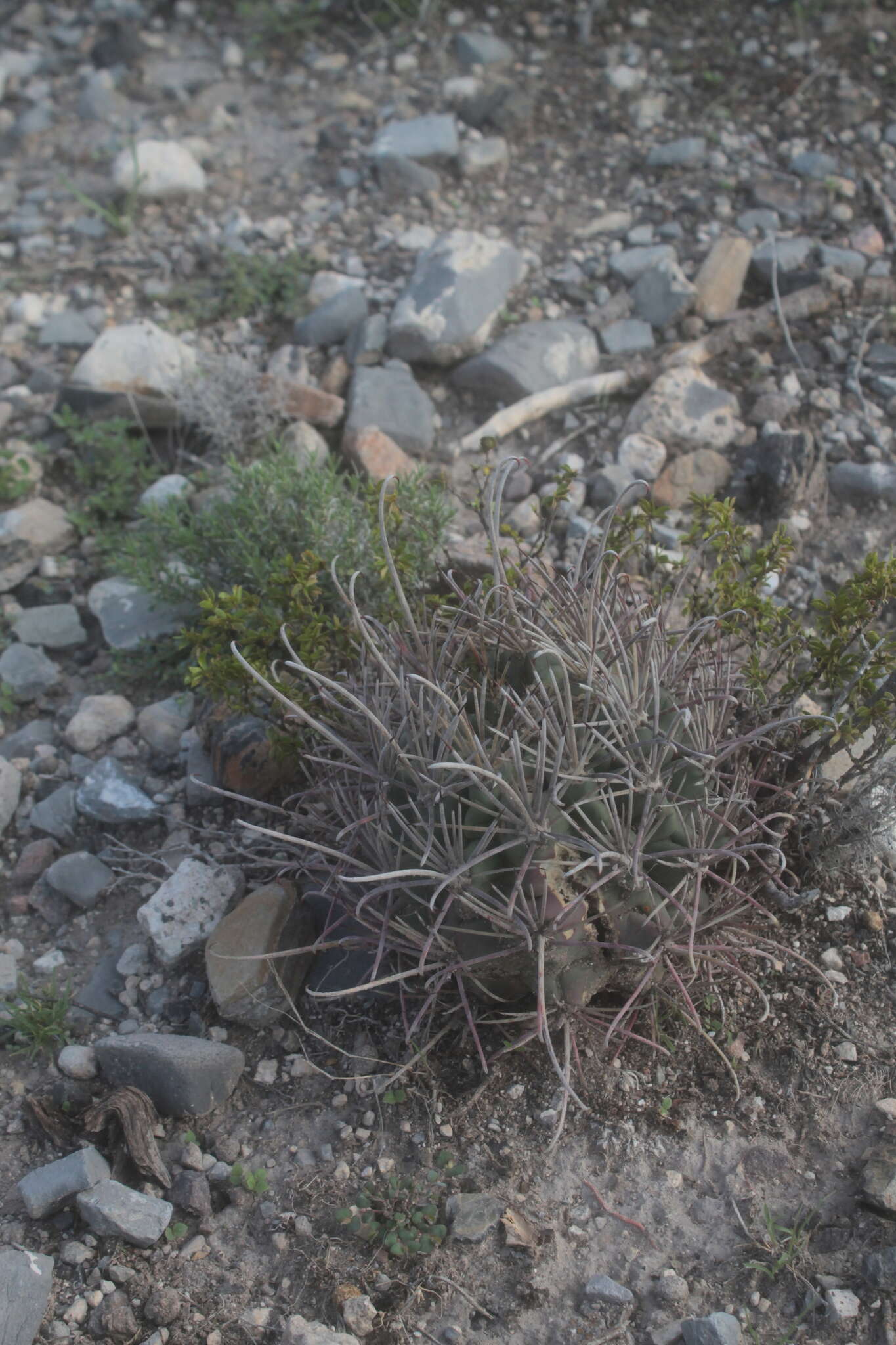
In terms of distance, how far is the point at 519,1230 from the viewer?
2.24 meters

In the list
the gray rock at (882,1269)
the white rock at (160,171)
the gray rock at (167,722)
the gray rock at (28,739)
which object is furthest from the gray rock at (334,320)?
the gray rock at (882,1269)

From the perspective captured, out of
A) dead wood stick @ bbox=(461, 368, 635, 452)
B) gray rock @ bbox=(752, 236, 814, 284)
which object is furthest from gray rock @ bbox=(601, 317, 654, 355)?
gray rock @ bbox=(752, 236, 814, 284)

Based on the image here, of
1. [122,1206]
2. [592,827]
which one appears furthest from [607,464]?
[122,1206]

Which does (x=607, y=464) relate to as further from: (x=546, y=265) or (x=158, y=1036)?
(x=158, y=1036)

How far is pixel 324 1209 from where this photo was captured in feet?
7.65

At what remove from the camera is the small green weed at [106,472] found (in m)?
4.07

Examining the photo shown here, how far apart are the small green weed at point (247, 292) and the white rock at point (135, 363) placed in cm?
31

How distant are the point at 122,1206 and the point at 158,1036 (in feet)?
1.25

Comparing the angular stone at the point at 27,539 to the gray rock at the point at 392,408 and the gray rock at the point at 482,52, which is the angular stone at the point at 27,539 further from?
the gray rock at the point at 482,52

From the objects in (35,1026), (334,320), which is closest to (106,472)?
(334,320)

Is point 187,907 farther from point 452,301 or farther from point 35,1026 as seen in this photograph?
point 452,301

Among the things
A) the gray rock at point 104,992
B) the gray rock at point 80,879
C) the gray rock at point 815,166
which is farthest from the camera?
the gray rock at point 815,166

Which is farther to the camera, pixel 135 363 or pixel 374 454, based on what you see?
pixel 135 363

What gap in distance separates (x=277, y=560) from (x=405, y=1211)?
1851mm
